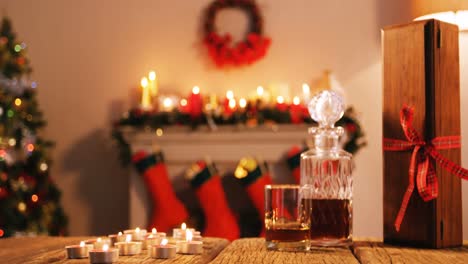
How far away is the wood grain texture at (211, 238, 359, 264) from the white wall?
9.91 feet

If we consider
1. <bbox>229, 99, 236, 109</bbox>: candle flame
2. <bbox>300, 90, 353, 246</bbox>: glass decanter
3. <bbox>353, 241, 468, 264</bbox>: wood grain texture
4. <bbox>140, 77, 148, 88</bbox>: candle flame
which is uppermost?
<bbox>140, 77, 148, 88</bbox>: candle flame

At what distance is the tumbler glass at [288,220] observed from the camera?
3.56ft

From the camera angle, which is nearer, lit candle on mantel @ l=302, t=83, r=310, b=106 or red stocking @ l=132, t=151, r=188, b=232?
red stocking @ l=132, t=151, r=188, b=232

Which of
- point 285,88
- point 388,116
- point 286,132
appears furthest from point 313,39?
point 388,116

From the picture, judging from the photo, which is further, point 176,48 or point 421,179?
point 176,48

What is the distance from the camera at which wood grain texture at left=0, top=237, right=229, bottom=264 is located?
976 mm

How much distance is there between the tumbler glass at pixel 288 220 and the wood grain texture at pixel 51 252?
0.10m

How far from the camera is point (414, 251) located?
3.70ft

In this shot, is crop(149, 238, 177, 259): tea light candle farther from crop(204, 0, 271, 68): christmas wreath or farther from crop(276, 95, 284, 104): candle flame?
crop(204, 0, 271, 68): christmas wreath

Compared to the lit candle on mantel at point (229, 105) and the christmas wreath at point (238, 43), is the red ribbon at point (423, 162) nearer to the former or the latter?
the lit candle on mantel at point (229, 105)

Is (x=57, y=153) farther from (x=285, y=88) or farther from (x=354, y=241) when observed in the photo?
(x=354, y=241)

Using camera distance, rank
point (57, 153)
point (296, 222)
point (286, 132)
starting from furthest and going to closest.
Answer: point (57, 153), point (286, 132), point (296, 222)

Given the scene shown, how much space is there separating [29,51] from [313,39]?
1.82 meters

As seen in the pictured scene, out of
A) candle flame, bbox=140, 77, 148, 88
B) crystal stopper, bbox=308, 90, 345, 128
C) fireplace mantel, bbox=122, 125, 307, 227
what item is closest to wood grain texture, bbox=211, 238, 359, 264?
crystal stopper, bbox=308, 90, 345, 128
